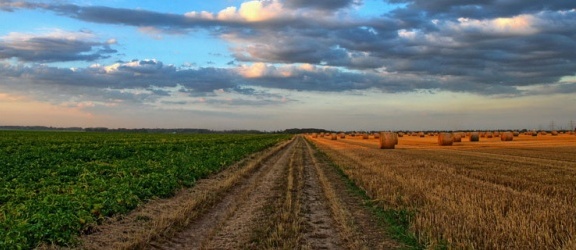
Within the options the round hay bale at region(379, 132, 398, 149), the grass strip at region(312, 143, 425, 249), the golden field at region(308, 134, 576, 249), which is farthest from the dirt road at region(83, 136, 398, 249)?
the round hay bale at region(379, 132, 398, 149)

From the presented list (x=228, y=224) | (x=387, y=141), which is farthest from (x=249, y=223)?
(x=387, y=141)

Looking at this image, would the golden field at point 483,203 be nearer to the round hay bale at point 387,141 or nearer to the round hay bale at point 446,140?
the round hay bale at point 387,141

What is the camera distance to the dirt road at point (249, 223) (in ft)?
28.8

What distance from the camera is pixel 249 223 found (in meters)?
10.5

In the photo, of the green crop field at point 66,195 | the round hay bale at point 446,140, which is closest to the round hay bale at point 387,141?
the round hay bale at point 446,140

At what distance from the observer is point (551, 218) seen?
9.63 metres

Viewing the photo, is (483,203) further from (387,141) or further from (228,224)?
(387,141)

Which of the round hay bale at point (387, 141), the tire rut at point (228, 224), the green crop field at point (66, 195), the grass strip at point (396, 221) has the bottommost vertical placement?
the tire rut at point (228, 224)

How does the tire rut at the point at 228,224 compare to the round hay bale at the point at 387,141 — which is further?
the round hay bale at the point at 387,141

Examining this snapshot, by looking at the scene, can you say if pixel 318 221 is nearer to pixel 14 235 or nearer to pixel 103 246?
pixel 103 246

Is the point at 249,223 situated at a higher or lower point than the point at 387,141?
lower

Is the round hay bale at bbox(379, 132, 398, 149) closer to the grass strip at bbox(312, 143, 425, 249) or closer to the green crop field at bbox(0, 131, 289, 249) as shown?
the green crop field at bbox(0, 131, 289, 249)

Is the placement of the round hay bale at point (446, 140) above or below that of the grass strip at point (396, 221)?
above

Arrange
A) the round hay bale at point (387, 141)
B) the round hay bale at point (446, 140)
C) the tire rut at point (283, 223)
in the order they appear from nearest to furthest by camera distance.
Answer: the tire rut at point (283, 223) < the round hay bale at point (387, 141) < the round hay bale at point (446, 140)
